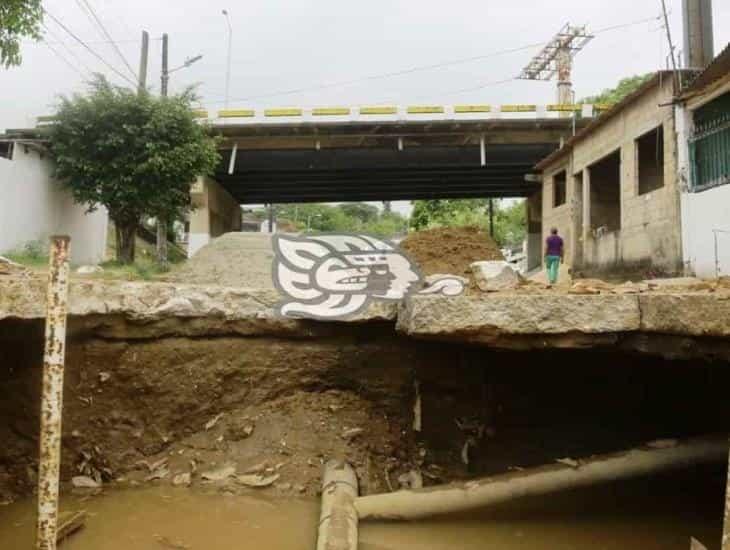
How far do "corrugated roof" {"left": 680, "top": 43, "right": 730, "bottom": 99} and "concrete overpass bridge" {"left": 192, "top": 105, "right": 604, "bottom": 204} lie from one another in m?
7.04

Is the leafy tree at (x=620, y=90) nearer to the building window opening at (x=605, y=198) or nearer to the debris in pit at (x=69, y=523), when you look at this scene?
the building window opening at (x=605, y=198)

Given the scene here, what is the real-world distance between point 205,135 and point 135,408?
36.1 ft

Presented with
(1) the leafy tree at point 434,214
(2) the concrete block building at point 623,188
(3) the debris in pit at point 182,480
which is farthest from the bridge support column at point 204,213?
(1) the leafy tree at point 434,214

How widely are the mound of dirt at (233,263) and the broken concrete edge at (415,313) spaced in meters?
2.06

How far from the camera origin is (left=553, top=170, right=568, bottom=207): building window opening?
56.6ft

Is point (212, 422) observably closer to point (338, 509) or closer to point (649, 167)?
point (338, 509)

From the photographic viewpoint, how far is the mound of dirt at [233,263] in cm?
681

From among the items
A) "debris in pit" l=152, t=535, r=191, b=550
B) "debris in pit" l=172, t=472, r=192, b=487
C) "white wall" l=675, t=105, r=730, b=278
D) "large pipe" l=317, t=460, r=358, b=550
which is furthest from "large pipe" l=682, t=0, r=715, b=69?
"debris in pit" l=152, t=535, r=191, b=550

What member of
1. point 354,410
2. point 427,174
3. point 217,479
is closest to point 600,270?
point 427,174

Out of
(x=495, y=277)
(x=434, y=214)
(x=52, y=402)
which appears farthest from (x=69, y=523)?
(x=434, y=214)

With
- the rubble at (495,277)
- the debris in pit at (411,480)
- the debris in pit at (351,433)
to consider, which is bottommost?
the debris in pit at (411,480)

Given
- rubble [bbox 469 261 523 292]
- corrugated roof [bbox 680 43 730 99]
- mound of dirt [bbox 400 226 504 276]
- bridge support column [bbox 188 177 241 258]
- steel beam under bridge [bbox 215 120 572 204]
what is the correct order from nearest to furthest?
rubble [bbox 469 261 523 292]
corrugated roof [bbox 680 43 730 99]
mound of dirt [bbox 400 226 504 276]
steel beam under bridge [bbox 215 120 572 204]
bridge support column [bbox 188 177 241 258]

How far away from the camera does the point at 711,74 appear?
8883 millimetres

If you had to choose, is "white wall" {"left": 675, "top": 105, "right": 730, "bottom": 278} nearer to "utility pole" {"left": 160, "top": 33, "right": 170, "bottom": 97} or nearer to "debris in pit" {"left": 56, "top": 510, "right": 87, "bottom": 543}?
"debris in pit" {"left": 56, "top": 510, "right": 87, "bottom": 543}
